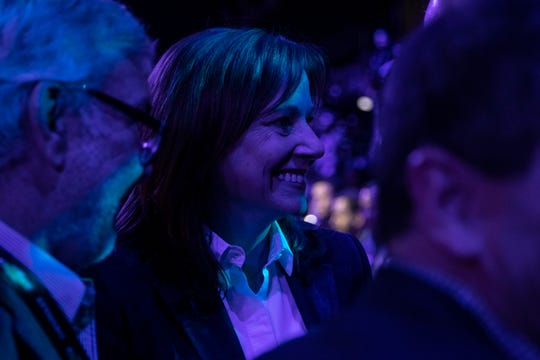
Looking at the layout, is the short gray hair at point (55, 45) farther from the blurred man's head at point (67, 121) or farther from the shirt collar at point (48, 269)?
the shirt collar at point (48, 269)

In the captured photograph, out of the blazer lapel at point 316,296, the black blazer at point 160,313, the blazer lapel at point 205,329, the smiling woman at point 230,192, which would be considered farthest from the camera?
the blazer lapel at point 316,296

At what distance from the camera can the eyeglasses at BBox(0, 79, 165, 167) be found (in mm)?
1262

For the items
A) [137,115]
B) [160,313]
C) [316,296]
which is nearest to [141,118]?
[137,115]

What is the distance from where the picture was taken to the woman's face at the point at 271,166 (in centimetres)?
194

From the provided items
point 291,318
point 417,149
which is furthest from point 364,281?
point 417,149

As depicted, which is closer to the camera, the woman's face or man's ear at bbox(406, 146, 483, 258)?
man's ear at bbox(406, 146, 483, 258)

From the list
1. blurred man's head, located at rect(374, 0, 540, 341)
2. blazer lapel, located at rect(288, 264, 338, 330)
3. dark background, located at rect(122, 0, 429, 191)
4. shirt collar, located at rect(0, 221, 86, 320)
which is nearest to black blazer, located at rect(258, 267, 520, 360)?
blurred man's head, located at rect(374, 0, 540, 341)

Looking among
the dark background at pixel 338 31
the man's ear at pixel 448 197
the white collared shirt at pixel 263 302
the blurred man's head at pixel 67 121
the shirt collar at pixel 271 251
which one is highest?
the man's ear at pixel 448 197

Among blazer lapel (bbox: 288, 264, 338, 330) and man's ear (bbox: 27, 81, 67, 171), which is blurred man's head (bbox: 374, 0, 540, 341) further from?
blazer lapel (bbox: 288, 264, 338, 330)

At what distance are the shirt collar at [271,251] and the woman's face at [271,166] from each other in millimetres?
97

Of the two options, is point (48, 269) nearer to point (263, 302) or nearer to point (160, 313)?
point (160, 313)

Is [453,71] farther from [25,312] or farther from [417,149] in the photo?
[25,312]

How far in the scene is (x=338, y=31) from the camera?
10531mm

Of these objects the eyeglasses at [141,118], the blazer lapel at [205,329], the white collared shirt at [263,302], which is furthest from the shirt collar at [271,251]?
the eyeglasses at [141,118]
